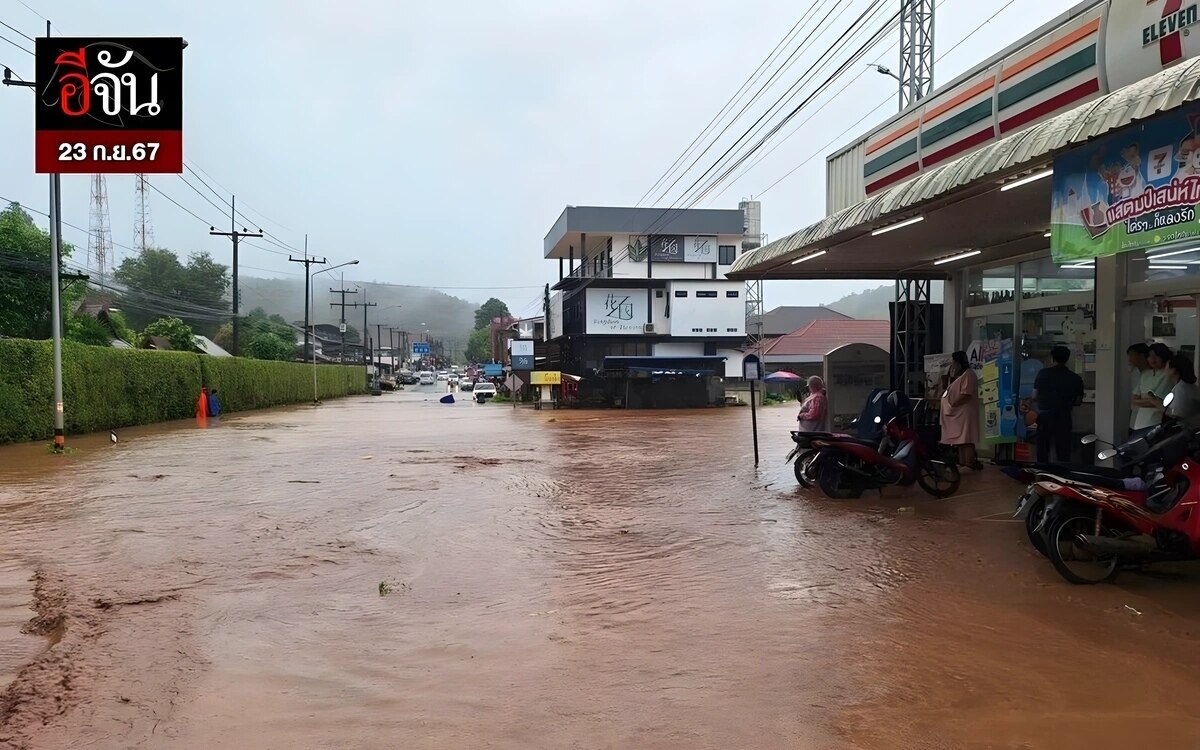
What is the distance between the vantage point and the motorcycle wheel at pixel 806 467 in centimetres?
1093

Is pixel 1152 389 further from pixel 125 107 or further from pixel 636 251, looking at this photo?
pixel 636 251

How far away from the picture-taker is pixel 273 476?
14156 millimetres

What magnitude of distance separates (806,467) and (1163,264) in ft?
15.5

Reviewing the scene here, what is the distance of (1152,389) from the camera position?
787 cm

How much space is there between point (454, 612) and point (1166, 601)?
5095 mm

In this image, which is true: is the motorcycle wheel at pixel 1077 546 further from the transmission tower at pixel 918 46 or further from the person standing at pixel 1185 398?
the transmission tower at pixel 918 46

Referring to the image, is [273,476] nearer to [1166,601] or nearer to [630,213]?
[1166,601]

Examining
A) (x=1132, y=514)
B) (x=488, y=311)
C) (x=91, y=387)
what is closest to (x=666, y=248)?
(x=91, y=387)

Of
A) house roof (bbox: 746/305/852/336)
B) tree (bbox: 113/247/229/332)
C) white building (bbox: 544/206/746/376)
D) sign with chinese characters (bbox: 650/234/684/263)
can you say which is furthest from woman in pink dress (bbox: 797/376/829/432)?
tree (bbox: 113/247/229/332)

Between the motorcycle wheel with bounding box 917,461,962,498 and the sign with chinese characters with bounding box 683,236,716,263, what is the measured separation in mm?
40172

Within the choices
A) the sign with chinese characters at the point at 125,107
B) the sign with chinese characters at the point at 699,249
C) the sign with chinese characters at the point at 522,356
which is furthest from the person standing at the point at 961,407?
the sign with chinese characters at the point at 522,356

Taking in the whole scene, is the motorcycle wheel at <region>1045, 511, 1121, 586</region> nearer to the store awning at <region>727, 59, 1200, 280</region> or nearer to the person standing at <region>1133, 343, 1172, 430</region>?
the person standing at <region>1133, 343, 1172, 430</region>

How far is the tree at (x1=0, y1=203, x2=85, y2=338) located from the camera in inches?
1211

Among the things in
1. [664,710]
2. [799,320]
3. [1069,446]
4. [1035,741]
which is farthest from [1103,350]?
[799,320]
